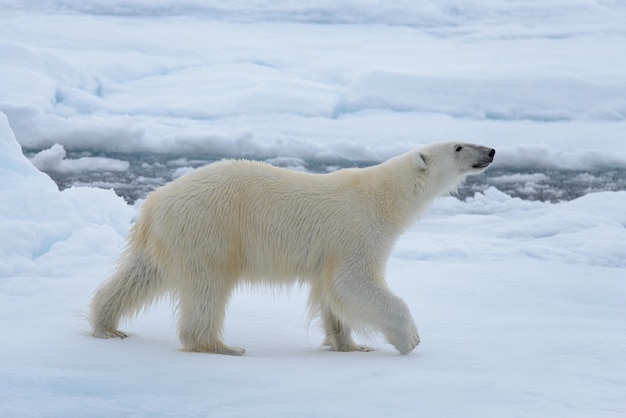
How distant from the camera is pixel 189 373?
293 cm

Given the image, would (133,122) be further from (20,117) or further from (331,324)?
(331,324)

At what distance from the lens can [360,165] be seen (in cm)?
971

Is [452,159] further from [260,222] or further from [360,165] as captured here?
[360,165]

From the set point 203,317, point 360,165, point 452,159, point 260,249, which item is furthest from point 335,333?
point 360,165

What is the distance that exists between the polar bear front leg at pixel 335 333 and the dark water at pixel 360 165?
185 inches

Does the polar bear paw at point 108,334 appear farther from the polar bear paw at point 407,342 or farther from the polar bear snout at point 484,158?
the polar bear snout at point 484,158

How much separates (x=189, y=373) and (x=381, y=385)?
2.20 ft

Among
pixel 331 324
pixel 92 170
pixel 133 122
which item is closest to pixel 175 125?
pixel 133 122

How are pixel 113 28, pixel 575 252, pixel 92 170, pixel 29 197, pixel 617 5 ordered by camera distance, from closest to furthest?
pixel 29 197
pixel 575 252
pixel 92 170
pixel 113 28
pixel 617 5

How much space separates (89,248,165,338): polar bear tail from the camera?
11.9ft

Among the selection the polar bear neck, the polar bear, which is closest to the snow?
the polar bear

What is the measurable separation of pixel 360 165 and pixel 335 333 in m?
5.97

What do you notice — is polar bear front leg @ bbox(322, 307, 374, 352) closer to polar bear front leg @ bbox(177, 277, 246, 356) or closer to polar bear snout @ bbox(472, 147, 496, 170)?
polar bear front leg @ bbox(177, 277, 246, 356)

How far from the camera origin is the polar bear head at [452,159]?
4.00 meters
